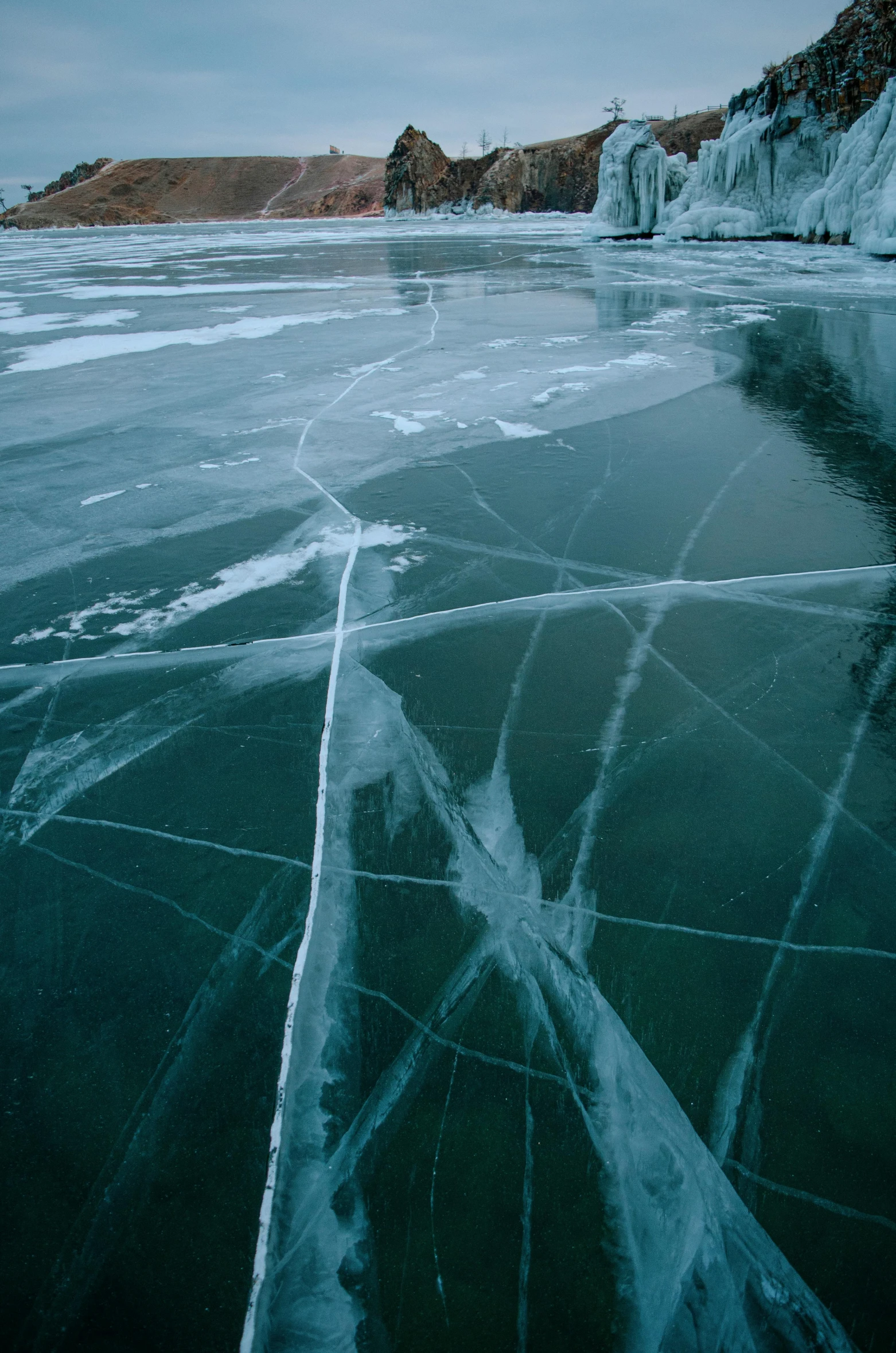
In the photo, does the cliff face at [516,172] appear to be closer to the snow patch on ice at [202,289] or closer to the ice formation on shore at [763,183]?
the ice formation on shore at [763,183]

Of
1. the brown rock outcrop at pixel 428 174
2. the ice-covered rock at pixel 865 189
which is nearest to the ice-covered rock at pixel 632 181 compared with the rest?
the ice-covered rock at pixel 865 189

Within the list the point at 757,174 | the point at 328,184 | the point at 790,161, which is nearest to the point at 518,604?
the point at 790,161

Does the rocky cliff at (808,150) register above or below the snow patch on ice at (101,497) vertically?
above

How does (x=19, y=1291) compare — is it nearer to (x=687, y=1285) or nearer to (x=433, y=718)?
(x=687, y=1285)

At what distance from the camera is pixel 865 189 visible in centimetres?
1614

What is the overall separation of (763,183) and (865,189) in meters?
5.10

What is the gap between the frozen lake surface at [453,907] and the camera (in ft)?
3.74

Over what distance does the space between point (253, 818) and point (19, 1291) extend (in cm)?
102

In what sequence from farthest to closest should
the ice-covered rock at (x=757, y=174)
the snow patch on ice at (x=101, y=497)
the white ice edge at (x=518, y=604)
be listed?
1. the ice-covered rock at (x=757, y=174)
2. the snow patch on ice at (x=101, y=497)
3. the white ice edge at (x=518, y=604)

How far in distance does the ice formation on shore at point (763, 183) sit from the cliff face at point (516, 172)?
33007 millimetres

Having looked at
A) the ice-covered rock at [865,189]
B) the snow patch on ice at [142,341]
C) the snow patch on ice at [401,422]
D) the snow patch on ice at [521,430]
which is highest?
the ice-covered rock at [865,189]

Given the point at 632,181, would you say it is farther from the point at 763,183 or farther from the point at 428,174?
the point at 428,174

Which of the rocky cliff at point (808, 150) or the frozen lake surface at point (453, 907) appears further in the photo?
the rocky cliff at point (808, 150)

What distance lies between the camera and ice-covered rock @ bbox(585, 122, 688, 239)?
2327 centimetres
